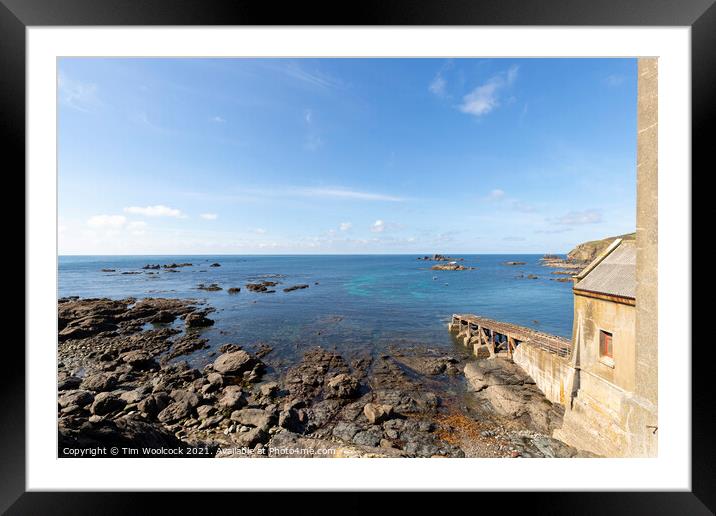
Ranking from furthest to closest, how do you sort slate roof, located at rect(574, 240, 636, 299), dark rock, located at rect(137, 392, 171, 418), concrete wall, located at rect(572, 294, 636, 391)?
dark rock, located at rect(137, 392, 171, 418) → slate roof, located at rect(574, 240, 636, 299) → concrete wall, located at rect(572, 294, 636, 391)

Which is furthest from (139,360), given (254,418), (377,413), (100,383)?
(377,413)

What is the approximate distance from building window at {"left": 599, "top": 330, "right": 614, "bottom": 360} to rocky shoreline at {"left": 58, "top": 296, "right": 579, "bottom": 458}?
2.44 meters

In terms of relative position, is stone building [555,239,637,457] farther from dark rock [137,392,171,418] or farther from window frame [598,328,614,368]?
dark rock [137,392,171,418]

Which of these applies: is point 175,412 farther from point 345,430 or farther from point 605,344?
point 605,344

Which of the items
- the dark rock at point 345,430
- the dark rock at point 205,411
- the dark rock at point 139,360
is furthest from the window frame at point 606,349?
the dark rock at point 139,360

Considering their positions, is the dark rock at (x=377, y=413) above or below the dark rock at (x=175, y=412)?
below

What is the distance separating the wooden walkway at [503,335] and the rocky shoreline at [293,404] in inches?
66.4

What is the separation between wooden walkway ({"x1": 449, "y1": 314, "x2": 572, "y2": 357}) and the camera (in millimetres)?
9680

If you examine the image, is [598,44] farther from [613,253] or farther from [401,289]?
[401,289]

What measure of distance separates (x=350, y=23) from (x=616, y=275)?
19.8ft

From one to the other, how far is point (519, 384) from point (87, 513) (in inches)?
424

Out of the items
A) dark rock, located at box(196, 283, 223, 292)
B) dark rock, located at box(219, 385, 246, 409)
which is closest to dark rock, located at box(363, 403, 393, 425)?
dark rock, located at box(219, 385, 246, 409)

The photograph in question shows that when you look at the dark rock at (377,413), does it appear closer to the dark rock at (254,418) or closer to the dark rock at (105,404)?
the dark rock at (254,418)

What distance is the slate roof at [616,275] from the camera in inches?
173
